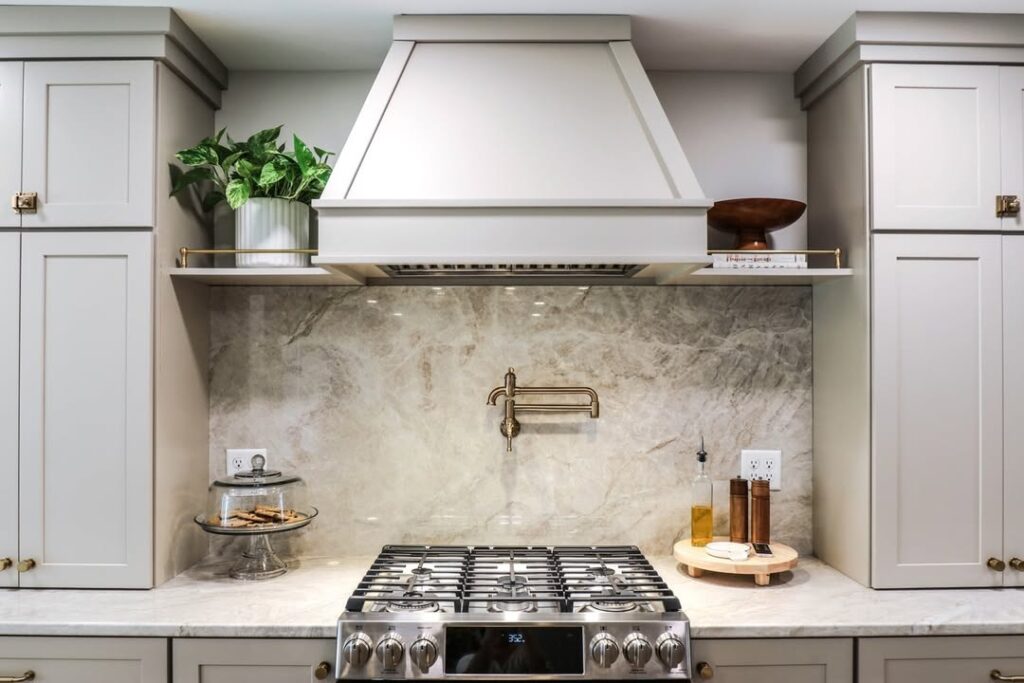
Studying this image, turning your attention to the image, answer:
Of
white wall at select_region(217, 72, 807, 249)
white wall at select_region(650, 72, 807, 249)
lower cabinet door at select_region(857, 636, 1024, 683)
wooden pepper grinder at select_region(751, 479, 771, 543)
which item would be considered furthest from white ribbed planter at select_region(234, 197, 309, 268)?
lower cabinet door at select_region(857, 636, 1024, 683)

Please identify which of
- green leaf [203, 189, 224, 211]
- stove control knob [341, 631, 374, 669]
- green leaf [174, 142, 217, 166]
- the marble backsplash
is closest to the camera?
Result: stove control knob [341, 631, 374, 669]

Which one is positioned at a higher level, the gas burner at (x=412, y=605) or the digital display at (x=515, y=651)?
the gas burner at (x=412, y=605)

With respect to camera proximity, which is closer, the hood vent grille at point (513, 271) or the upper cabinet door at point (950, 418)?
the upper cabinet door at point (950, 418)

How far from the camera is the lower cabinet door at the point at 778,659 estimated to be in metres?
1.72

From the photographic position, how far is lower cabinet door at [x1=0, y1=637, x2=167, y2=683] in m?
1.72

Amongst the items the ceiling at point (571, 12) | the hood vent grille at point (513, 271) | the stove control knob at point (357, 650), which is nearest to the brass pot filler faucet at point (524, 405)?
the hood vent grille at point (513, 271)

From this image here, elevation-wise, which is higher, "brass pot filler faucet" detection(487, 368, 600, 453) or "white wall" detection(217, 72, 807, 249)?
"white wall" detection(217, 72, 807, 249)

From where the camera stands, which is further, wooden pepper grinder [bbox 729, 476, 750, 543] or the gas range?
wooden pepper grinder [bbox 729, 476, 750, 543]

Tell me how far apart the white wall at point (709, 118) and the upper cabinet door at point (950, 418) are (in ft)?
1.61

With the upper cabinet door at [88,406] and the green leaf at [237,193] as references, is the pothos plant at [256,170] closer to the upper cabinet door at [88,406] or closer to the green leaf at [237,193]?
the green leaf at [237,193]

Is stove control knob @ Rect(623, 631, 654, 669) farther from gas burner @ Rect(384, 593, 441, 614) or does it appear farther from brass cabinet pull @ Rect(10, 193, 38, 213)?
brass cabinet pull @ Rect(10, 193, 38, 213)

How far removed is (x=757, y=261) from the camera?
2.09 meters

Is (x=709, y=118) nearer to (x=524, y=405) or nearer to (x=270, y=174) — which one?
(x=524, y=405)

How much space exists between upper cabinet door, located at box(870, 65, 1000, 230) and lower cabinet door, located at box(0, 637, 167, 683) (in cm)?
207
